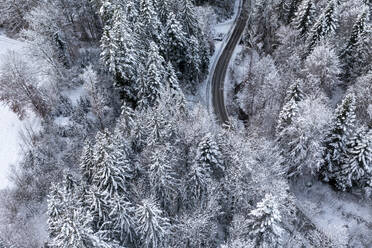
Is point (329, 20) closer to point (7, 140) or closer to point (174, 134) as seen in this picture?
point (174, 134)

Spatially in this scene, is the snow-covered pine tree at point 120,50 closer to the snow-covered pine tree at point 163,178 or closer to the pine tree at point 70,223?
the snow-covered pine tree at point 163,178

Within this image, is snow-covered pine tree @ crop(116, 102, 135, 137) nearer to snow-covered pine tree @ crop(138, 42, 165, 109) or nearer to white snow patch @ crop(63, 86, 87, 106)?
snow-covered pine tree @ crop(138, 42, 165, 109)

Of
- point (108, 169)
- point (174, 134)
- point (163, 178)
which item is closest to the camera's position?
point (108, 169)

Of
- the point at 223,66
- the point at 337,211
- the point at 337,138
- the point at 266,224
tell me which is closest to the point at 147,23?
the point at 223,66

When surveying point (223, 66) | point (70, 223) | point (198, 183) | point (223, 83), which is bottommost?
Result: point (223, 83)

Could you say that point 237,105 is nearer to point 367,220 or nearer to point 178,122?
point 178,122

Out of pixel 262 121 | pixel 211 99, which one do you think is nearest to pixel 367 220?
pixel 262 121

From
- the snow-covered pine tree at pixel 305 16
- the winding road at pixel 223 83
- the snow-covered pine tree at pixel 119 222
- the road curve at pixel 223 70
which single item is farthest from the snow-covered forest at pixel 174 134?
the road curve at pixel 223 70
